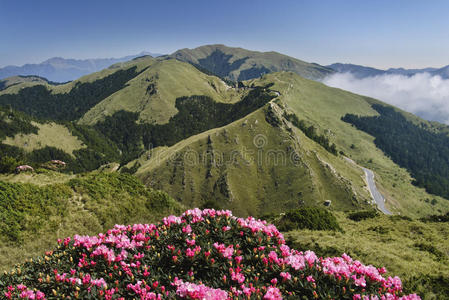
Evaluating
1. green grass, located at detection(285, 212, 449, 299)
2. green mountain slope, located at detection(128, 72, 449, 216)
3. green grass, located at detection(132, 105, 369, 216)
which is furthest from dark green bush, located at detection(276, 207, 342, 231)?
green mountain slope, located at detection(128, 72, 449, 216)

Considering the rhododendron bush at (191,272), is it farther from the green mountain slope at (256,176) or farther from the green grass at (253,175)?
the green mountain slope at (256,176)

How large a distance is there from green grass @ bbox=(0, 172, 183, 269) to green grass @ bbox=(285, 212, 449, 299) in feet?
49.9

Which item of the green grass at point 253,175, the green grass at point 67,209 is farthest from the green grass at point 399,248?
the green grass at point 253,175

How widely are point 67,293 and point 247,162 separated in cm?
14293

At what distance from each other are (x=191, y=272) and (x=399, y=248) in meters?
20.6

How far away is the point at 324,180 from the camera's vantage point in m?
137

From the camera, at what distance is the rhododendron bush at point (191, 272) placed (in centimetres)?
650

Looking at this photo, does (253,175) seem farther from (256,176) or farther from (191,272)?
(191,272)

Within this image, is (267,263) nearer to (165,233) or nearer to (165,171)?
(165,233)

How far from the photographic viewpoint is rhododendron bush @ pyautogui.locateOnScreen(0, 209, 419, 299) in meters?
6.50

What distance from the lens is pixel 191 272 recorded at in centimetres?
721

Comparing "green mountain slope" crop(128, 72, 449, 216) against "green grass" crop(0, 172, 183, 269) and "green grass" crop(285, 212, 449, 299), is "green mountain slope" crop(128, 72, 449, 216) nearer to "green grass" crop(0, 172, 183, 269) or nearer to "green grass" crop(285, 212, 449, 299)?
"green grass" crop(285, 212, 449, 299)

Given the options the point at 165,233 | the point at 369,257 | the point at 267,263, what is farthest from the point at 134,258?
the point at 369,257

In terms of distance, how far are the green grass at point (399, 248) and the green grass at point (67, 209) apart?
49.9ft
